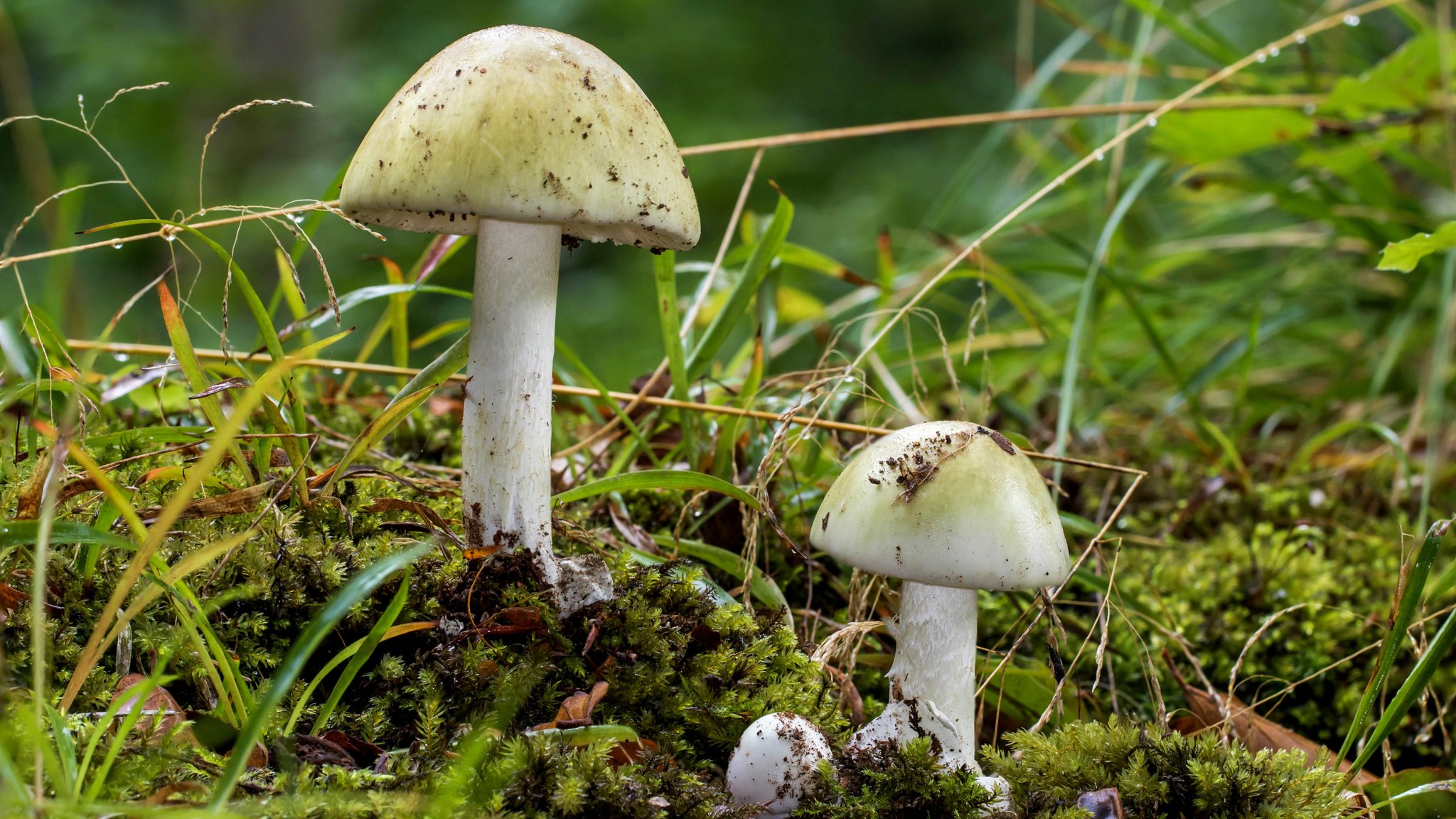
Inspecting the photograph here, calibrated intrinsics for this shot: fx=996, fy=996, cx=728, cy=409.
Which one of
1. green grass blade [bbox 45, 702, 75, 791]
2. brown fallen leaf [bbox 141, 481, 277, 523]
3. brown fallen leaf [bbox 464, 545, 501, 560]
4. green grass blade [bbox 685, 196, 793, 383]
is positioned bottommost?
green grass blade [bbox 45, 702, 75, 791]

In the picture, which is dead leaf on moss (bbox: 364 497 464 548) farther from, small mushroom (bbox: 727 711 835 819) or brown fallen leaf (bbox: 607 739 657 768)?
small mushroom (bbox: 727 711 835 819)

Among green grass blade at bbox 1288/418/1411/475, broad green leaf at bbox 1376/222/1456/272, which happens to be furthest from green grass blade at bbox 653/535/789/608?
green grass blade at bbox 1288/418/1411/475

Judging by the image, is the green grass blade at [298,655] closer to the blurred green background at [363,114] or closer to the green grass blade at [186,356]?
the green grass blade at [186,356]

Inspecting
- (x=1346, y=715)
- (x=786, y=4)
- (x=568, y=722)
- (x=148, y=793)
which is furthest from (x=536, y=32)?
(x=786, y=4)

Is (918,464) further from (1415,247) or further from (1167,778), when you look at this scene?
(1415,247)

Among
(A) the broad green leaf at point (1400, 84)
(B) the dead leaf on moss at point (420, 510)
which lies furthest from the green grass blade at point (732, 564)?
(A) the broad green leaf at point (1400, 84)

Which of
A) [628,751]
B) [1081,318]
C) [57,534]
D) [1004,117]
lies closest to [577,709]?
[628,751]
